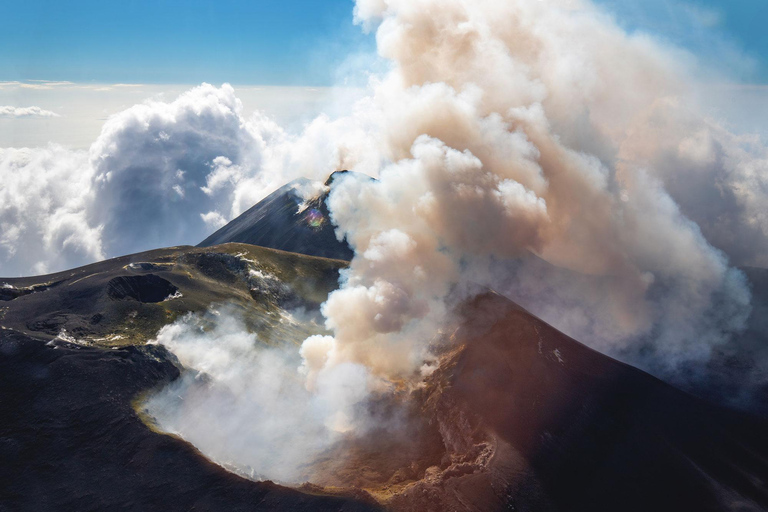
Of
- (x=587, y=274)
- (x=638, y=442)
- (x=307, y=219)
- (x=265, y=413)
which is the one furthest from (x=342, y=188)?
(x=638, y=442)

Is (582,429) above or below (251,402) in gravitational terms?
above

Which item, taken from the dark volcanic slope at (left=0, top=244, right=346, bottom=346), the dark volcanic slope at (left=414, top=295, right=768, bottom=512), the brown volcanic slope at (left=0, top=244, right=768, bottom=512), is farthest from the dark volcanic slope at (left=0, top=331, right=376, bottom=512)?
the dark volcanic slope at (left=414, top=295, right=768, bottom=512)

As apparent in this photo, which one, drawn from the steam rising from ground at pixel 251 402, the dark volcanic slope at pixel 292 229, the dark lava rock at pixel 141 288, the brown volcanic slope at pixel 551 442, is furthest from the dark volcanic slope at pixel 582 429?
the dark volcanic slope at pixel 292 229

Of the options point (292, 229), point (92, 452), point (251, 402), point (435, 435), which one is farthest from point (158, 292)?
point (292, 229)

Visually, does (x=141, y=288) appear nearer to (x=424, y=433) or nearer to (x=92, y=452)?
(x=92, y=452)

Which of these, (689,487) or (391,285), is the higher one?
(391,285)

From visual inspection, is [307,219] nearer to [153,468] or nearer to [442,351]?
[442,351]

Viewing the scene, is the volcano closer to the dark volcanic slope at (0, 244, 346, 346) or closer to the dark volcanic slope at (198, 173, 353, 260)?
the dark volcanic slope at (0, 244, 346, 346)

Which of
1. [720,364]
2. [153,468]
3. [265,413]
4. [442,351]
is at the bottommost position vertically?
[153,468]
